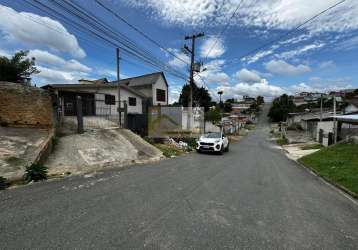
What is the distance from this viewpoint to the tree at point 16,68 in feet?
69.2

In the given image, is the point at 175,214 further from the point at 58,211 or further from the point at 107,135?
the point at 107,135

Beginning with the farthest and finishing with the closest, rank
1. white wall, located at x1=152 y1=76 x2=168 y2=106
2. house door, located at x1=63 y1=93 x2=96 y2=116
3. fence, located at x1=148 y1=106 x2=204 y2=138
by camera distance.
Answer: white wall, located at x1=152 y1=76 x2=168 y2=106, fence, located at x1=148 y1=106 x2=204 y2=138, house door, located at x1=63 y1=93 x2=96 y2=116

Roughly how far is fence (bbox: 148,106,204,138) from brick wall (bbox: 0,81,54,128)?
12445 mm

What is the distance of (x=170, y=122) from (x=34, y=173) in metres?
18.8

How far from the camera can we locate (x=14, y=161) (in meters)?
6.78

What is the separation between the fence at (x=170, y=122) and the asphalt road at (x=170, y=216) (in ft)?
50.6

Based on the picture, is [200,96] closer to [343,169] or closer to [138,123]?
[138,123]

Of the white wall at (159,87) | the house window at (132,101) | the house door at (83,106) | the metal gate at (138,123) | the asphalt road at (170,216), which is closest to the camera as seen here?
the asphalt road at (170,216)

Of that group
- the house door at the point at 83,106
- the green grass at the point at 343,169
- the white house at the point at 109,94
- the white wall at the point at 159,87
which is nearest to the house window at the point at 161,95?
the white house at the point at 109,94

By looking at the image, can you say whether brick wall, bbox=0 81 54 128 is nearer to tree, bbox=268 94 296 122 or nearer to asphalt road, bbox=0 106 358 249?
asphalt road, bbox=0 106 358 249

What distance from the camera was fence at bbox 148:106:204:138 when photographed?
22.9m

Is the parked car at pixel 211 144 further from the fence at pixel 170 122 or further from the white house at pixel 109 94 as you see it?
the white house at pixel 109 94

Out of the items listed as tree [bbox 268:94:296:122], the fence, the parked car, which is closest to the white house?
the fence

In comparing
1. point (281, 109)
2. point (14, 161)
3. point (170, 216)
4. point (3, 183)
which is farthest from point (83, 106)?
point (281, 109)
